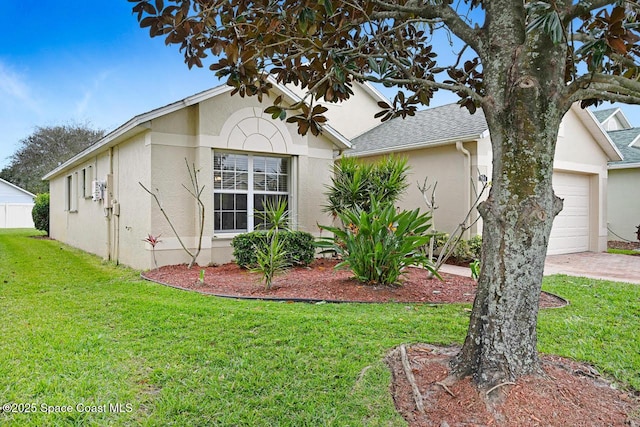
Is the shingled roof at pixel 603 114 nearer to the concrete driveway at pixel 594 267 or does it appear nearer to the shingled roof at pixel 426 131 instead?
the concrete driveway at pixel 594 267

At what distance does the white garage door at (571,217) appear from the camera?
12.9 metres

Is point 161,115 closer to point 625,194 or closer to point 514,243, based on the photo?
point 514,243

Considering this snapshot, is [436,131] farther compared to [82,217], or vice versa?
[82,217]

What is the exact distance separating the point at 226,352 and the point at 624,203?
17896mm

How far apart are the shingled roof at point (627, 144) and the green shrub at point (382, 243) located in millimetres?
13374

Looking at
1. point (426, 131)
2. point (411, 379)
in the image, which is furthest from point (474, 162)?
point (411, 379)

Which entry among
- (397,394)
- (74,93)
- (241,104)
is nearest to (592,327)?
(397,394)

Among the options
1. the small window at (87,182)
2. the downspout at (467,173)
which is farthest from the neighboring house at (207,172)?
the downspout at (467,173)

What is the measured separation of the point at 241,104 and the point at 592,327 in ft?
26.5

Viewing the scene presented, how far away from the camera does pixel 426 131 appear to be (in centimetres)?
1275

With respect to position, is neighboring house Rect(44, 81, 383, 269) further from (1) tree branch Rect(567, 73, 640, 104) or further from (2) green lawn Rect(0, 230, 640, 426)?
(1) tree branch Rect(567, 73, 640, 104)

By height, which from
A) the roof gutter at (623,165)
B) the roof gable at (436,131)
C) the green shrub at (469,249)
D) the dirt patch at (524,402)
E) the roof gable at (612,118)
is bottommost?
the dirt patch at (524,402)

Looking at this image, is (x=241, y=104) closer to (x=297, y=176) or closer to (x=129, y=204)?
(x=297, y=176)

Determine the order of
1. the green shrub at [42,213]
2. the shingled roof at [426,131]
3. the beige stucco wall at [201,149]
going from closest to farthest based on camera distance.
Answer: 1. the beige stucco wall at [201,149]
2. the shingled roof at [426,131]
3. the green shrub at [42,213]
